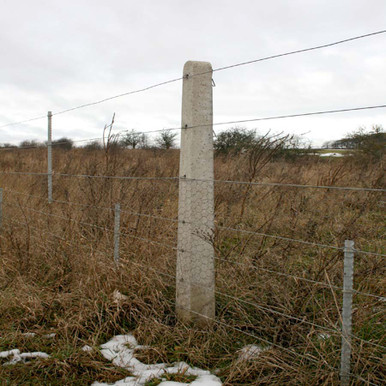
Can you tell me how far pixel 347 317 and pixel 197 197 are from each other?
1284 mm

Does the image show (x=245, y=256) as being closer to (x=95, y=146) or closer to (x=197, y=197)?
(x=197, y=197)

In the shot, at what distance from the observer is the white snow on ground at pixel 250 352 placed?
246cm

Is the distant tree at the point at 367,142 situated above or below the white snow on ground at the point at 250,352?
above

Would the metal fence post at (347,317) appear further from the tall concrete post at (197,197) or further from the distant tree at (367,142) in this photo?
the distant tree at (367,142)

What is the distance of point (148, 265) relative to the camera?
341cm

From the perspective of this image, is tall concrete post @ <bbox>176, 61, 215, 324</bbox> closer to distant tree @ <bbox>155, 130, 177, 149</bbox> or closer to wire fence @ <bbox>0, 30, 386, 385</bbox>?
wire fence @ <bbox>0, 30, 386, 385</bbox>

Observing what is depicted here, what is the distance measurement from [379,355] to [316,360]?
34 cm

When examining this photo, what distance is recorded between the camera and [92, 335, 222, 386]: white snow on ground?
238cm

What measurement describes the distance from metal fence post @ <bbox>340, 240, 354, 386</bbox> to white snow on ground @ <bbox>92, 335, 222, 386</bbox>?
679 millimetres

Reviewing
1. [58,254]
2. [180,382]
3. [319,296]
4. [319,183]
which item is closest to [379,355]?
[319,296]

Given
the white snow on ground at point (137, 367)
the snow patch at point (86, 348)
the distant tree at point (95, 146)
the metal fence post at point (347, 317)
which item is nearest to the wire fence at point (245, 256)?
the metal fence post at point (347, 317)

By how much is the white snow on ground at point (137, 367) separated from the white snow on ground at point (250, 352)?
8.2 inches

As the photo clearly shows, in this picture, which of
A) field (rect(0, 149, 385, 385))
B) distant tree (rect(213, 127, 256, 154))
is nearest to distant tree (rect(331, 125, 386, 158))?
distant tree (rect(213, 127, 256, 154))

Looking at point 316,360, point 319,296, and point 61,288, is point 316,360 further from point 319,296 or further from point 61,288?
point 61,288
